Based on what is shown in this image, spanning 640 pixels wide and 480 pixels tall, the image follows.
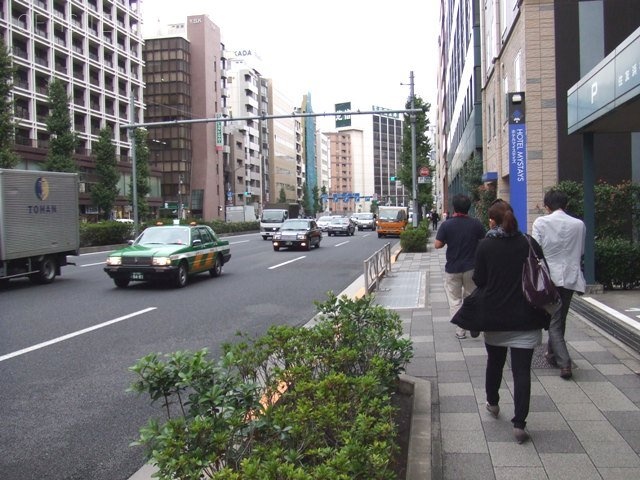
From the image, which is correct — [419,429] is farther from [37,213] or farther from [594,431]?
[37,213]

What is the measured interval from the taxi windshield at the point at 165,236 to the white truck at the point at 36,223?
2712mm

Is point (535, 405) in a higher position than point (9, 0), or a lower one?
lower

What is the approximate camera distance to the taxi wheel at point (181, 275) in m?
14.3

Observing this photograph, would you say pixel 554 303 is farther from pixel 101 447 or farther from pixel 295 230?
pixel 295 230

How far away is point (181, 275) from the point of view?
1449 cm

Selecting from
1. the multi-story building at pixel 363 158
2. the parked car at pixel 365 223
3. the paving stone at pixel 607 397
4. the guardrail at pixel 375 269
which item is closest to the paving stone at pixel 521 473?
the paving stone at pixel 607 397

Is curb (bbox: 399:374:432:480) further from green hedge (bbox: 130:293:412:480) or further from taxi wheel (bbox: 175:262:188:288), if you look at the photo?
taxi wheel (bbox: 175:262:188:288)

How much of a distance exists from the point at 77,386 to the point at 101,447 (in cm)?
182

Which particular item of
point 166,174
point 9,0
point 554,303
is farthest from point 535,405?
point 166,174

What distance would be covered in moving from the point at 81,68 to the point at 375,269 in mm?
55919

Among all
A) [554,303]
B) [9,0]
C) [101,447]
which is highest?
[9,0]

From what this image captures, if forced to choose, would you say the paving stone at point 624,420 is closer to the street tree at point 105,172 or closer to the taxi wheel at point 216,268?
the taxi wheel at point 216,268

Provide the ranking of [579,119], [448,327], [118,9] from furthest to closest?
[118,9] < [579,119] < [448,327]

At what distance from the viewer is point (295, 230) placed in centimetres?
2825
